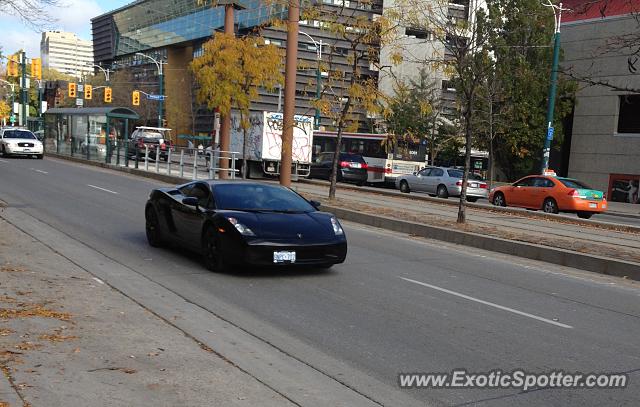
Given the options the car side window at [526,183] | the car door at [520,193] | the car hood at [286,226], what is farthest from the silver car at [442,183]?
the car hood at [286,226]

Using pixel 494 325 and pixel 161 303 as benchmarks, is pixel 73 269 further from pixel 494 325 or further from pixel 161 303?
pixel 494 325

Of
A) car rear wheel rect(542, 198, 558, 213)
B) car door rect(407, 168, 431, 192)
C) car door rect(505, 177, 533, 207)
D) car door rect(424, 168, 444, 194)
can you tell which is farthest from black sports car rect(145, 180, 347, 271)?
car door rect(407, 168, 431, 192)

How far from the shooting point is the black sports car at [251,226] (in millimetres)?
9008

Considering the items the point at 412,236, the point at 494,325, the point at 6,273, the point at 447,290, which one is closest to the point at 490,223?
the point at 412,236

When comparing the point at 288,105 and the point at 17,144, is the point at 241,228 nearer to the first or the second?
the point at 288,105

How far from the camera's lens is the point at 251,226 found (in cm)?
911

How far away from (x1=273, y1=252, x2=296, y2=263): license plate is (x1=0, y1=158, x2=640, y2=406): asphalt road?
310 mm

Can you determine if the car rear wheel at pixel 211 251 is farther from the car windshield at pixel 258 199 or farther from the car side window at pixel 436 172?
the car side window at pixel 436 172

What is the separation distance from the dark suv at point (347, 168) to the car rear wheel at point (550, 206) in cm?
1501

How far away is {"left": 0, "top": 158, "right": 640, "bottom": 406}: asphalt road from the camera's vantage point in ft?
19.1

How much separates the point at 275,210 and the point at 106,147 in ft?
97.8

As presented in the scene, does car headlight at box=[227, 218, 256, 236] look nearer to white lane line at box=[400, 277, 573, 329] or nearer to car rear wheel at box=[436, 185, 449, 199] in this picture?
white lane line at box=[400, 277, 573, 329]

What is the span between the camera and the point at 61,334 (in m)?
5.93

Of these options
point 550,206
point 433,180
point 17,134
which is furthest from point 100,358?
point 17,134
